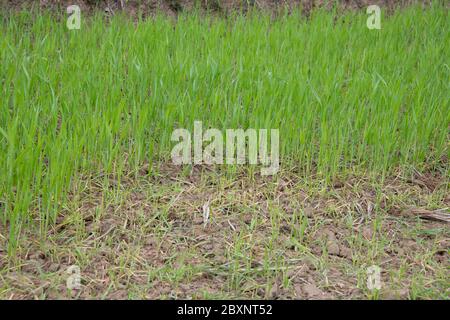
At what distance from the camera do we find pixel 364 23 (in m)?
4.39

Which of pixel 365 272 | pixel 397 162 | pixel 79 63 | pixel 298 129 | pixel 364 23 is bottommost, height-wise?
pixel 365 272

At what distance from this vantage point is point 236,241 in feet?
7.52

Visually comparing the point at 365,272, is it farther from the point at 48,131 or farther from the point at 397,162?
the point at 48,131

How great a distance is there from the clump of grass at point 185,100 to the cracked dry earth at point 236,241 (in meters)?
0.13

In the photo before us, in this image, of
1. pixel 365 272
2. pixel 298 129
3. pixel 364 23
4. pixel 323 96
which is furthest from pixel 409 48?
pixel 365 272

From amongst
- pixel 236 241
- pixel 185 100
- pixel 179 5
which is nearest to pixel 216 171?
pixel 185 100

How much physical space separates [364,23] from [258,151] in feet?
6.87

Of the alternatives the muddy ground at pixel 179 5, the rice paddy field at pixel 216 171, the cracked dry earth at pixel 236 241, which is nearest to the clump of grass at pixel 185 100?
the rice paddy field at pixel 216 171

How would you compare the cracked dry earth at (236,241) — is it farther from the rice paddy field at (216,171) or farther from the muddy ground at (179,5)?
the muddy ground at (179,5)

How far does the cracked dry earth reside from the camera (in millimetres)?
2078

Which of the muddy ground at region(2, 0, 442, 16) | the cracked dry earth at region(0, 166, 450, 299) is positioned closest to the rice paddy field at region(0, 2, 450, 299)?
the cracked dry earth at region(0, 166, 450, 299)

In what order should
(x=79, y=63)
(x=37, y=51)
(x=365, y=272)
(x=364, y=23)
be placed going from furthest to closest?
(x=364, y=23) < (x=37, y=51) < (x=79, y=63) < (x=365, y=272)

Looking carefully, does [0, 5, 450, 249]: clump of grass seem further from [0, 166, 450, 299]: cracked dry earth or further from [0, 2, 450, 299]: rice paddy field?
[0, 166, 450, 299]: cracked dry earth

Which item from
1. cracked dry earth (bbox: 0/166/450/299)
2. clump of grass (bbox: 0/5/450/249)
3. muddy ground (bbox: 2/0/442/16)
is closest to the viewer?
cracked dry earth (bbox: 0/166/450/299)
